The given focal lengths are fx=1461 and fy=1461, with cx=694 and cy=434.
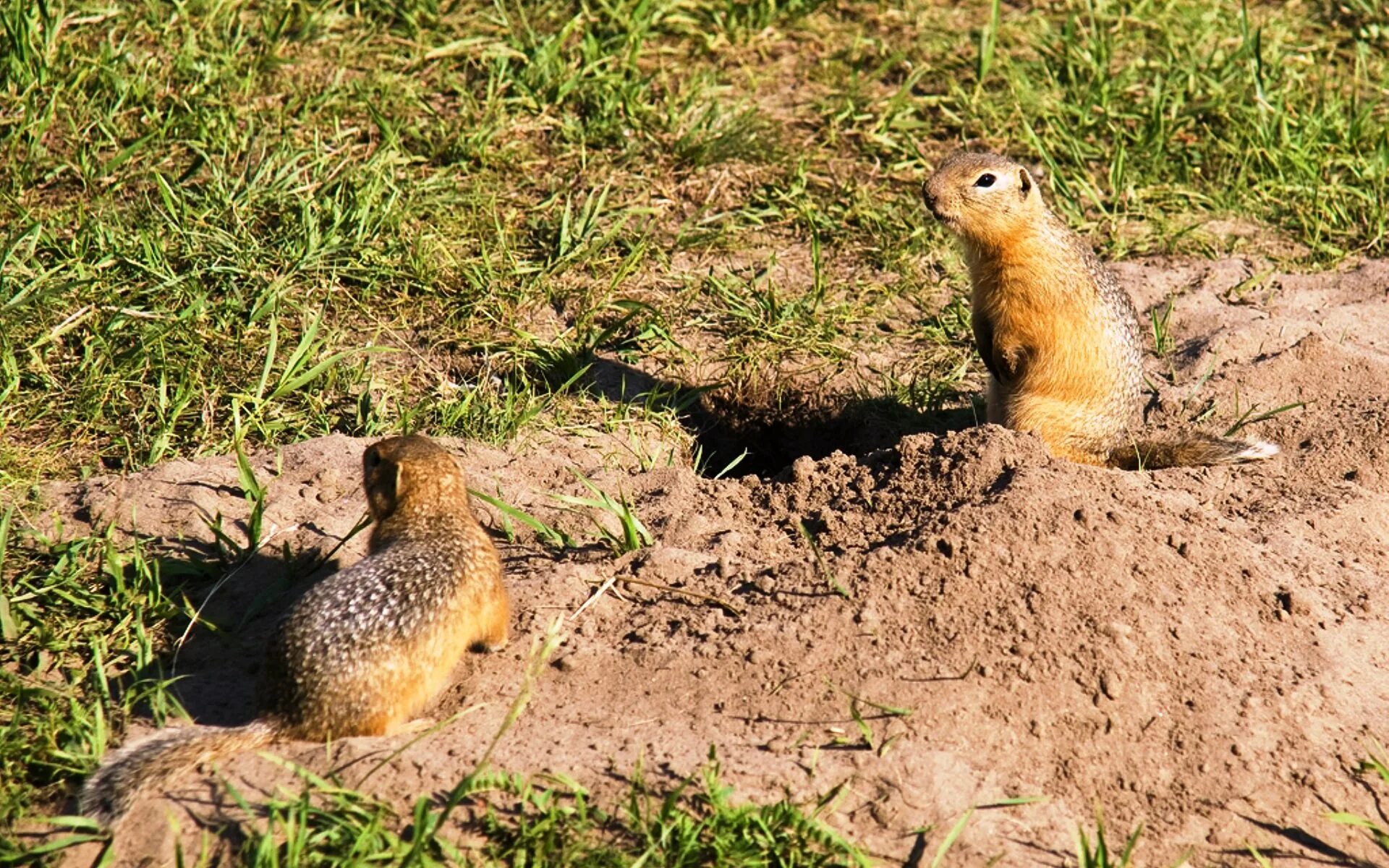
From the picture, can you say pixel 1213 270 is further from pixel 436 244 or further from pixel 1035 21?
pixel 436 244

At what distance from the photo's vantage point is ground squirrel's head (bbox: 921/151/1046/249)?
223 inches

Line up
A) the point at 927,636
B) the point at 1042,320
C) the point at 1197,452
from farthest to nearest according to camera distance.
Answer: the point at 1042,320 < the point at 1197,452 < the point at 927,636

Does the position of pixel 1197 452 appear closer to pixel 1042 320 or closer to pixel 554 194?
pixel 1042 320

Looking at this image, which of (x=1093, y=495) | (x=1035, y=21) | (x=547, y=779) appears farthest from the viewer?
(x=1035, y=21)

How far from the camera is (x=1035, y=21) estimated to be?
814 centimetres

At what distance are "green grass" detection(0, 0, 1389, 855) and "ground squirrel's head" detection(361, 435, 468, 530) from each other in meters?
0.55

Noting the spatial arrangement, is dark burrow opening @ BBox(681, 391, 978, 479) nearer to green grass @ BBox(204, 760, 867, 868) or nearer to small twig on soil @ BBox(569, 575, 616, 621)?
small twig on soil @ BBox(569, 575, 616, 621)

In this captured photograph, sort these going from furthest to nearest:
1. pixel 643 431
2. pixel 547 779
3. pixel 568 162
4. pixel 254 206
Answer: pixel 568 162, pixel 254 206, pixel 643 431, pixel 547 779

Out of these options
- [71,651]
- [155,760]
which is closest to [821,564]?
[155,760]

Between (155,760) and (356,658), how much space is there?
1.79ft


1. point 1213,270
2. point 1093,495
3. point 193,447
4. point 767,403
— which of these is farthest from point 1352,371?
point 193,447

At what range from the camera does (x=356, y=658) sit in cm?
→ 383

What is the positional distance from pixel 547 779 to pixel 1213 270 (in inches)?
176

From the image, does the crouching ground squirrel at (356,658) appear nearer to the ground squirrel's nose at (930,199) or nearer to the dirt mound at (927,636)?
the dirt mound at (927,636)
